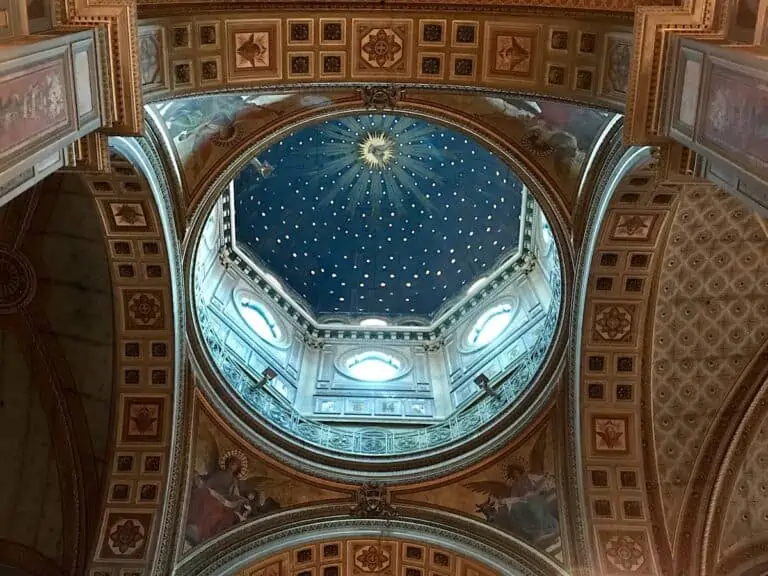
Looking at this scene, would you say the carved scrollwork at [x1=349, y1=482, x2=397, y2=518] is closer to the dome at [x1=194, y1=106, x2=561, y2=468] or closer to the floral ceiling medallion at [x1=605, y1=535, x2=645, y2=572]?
the dome at [x1=194, y1=106, x2=561, y2=468]

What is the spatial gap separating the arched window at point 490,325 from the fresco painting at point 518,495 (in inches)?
181

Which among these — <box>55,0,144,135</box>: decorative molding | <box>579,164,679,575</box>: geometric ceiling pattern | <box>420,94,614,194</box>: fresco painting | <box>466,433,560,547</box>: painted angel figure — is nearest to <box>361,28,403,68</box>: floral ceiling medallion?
<box>420,94,614,194</box>: fresco painting

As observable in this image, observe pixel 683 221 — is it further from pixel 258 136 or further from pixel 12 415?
pixel 12 415

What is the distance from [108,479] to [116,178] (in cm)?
600

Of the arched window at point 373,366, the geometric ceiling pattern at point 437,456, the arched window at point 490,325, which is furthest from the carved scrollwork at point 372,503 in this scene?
the arched window at point 490,325

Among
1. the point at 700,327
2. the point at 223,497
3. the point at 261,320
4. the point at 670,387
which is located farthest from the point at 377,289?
the point at 700,327

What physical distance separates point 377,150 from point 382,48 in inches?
500

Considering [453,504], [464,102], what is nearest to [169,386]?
[453,504]

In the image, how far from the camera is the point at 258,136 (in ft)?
44.1

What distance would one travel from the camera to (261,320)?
20.4m

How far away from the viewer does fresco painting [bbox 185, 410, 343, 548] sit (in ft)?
49.1

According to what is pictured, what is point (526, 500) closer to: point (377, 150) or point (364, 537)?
point (364, 537)

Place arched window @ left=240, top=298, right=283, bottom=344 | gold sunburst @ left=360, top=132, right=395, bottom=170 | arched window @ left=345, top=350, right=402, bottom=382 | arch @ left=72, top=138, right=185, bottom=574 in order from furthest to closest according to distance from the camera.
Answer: gold sunburst @ left=360, top=132, right=395, bottom=170 → arched window @ left=345, top=350, right=402, bottom=382 → arched window @ left=240, top=298, right=283, bottom=344 → arch @ left=72, top=138, right=185, bottom=574

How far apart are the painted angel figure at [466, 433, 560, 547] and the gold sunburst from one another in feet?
37.1
